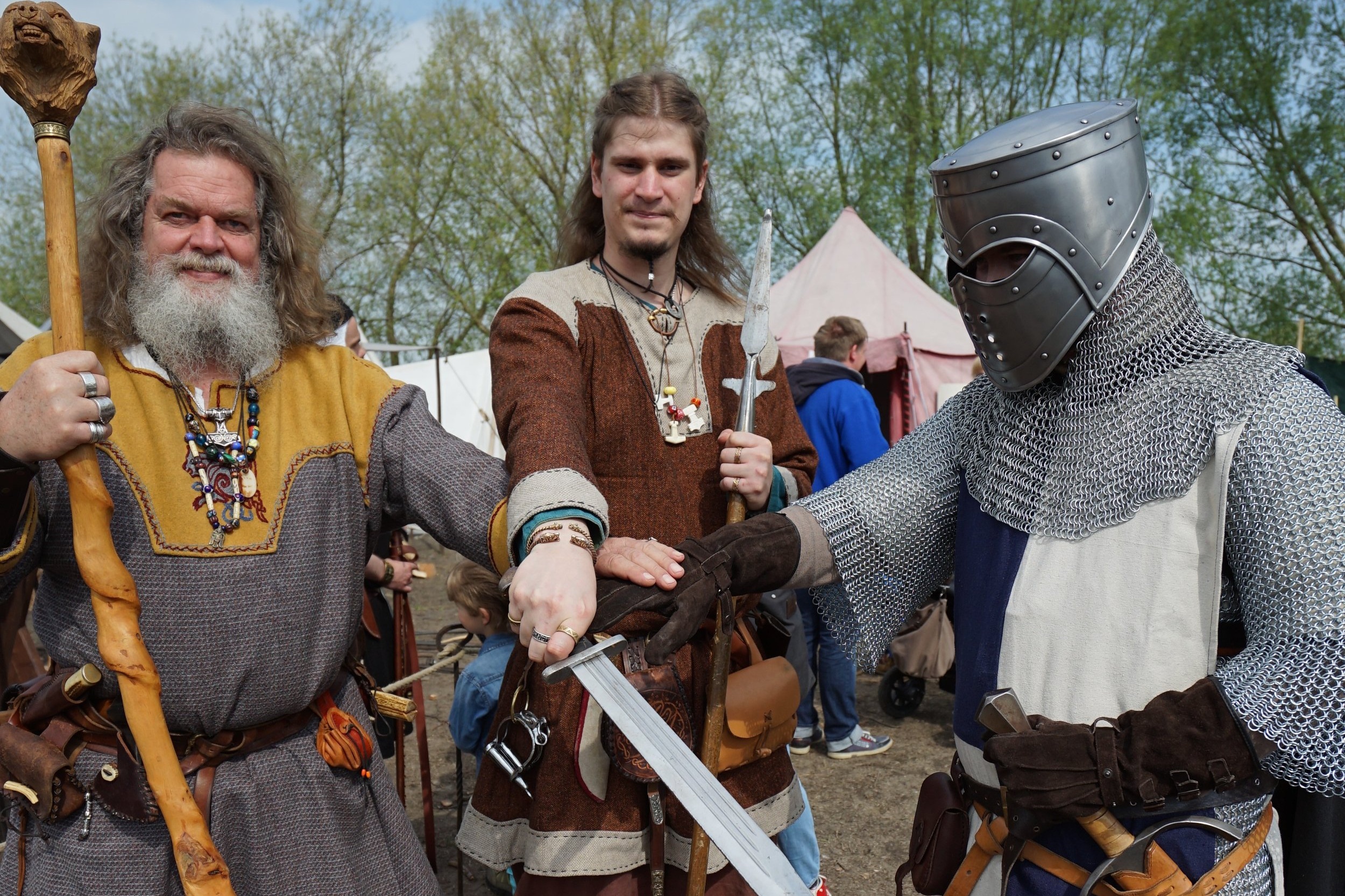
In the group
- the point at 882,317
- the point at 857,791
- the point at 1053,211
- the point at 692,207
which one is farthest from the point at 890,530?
the point at 882,317

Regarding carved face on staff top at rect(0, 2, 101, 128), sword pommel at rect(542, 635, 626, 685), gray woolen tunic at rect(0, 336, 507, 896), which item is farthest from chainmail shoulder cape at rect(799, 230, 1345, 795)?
carved face on staff top at rect(0, 2, 101, 128)

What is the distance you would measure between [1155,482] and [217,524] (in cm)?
163

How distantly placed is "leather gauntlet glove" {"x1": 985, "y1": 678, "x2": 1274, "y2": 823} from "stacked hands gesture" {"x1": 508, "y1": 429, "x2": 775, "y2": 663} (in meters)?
0.68

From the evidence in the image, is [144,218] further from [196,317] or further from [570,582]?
[570,582]

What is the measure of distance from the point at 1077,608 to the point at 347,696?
138cm

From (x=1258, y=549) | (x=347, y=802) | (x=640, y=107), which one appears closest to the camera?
(x=1258, y=549)

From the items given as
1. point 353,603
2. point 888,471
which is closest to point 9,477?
point 353,603

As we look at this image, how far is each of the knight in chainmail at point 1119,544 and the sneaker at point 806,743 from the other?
347 cm

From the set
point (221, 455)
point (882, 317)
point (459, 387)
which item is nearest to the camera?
point (221, 455)

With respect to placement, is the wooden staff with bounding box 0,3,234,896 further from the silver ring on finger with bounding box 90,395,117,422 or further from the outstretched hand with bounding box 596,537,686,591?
the outstretched hand with bounding box 596,537,686,591

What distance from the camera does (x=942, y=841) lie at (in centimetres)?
194

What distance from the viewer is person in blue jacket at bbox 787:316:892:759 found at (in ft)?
16.4

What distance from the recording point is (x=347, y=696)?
1994 mm

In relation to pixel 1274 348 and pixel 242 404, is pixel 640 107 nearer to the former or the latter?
pixel 242 404
